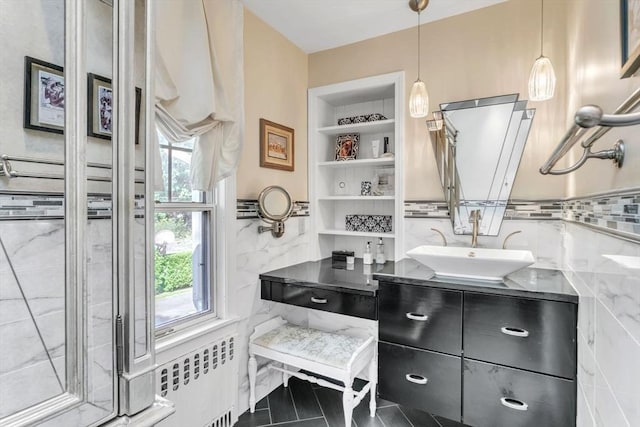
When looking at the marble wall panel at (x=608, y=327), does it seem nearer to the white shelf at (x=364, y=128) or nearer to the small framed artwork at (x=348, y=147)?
the white shelf at (x=364, y=128)

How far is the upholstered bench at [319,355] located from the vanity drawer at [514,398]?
0.58m

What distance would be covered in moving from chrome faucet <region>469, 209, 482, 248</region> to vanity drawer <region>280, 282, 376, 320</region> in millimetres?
792

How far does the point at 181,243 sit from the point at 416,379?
1.44 m

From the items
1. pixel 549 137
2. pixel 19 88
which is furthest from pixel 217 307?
pixel 549 137

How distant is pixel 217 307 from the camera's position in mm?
1910

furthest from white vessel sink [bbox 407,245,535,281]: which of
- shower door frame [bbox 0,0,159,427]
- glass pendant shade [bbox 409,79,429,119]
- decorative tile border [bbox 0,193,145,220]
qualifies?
decorative tile border [bbox 0,193,145,220]

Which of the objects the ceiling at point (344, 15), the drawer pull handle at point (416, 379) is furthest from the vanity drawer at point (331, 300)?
the ceiling at point (344, 15)

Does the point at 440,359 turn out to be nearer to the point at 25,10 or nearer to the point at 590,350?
the point at 590,350

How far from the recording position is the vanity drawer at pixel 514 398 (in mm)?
1418

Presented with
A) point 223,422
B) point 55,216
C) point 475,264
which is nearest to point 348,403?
point 223,422

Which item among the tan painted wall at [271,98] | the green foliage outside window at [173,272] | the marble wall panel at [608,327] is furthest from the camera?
the tan painted wall at [271,98]

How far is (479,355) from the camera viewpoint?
5.14 ft

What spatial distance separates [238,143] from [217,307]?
96 cm

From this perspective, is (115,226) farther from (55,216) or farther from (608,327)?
(608,327)
